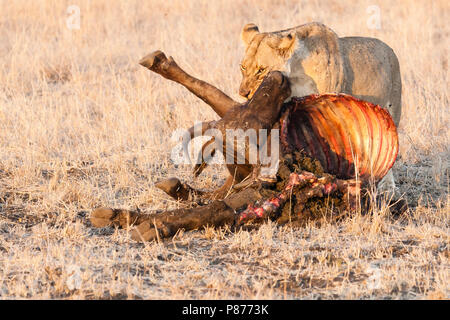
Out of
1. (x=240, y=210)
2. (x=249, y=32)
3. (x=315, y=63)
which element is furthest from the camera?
(x=249, y=32)

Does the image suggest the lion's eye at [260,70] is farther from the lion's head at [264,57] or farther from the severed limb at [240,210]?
the severed limb at [240,210]

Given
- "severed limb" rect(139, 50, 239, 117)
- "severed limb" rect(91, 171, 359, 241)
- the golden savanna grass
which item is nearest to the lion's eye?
"severed limb" rect(139, 50, 239, 117)

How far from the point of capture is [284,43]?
189 inches

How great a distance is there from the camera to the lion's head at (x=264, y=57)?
15.9ft

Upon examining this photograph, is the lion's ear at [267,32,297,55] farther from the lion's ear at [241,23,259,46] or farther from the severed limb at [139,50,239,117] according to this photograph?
the severed limb at [139,50,239,117]

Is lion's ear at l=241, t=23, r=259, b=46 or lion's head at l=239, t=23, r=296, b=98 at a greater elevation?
lion's ear at l=241, t=23, r=259, b=46

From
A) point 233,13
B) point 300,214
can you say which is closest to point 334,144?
point 300,214

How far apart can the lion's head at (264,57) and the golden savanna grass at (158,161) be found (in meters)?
0.91

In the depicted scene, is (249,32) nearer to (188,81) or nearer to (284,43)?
(284,43)

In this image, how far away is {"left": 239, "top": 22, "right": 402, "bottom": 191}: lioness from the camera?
192 inches

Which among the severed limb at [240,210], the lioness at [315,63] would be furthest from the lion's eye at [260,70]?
the severed limb at [240,210]

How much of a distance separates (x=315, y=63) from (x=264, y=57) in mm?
356

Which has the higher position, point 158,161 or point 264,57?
point 264,57

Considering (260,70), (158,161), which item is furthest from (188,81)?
(158,161)
